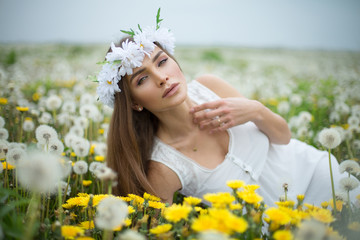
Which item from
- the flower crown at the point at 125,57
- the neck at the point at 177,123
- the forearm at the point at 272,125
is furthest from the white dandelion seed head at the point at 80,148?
the forearm at the point at 272,125

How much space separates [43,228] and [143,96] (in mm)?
1123

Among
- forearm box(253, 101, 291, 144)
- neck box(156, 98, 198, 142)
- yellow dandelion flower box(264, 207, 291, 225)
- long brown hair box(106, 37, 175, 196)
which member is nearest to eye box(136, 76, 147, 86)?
long brown hair box(106, 37, 175, 196)

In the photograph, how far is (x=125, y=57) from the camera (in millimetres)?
1903

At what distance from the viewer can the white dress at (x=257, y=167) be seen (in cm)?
219

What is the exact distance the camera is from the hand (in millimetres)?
2180

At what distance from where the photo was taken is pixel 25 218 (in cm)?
128

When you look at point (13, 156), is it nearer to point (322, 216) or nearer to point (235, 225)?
point (235, 225)

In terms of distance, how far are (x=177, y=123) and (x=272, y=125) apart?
0.86m

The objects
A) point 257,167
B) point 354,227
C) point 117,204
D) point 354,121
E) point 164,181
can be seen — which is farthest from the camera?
point 354,121

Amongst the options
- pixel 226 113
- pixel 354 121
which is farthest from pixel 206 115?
pixel 354 121

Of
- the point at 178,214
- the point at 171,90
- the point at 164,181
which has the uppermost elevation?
the point at 171,90

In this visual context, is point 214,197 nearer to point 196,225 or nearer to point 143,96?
point 196,225

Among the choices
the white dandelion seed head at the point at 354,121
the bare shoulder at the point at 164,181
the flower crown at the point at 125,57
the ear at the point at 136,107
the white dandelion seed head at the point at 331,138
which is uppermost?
the flower crown at the point at 125,57

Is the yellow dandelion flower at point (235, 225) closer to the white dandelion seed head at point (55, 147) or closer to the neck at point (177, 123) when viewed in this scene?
the white dandelion seed head at point (55, 147)
